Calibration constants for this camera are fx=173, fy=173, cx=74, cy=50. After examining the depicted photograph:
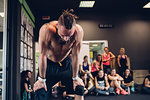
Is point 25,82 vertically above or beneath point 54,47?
beneath

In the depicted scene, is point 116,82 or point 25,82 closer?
point 25,82

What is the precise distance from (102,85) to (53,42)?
282 cm

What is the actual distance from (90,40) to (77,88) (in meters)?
4.05

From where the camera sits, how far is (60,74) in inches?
69.7

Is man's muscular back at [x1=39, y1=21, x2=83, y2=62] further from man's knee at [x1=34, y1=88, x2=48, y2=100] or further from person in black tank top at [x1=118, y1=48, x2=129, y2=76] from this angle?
person in black tank top at [x1=118, y1=48, x2=129, y2=76]

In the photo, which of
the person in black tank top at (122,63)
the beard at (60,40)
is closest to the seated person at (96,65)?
the person in black tank top at (122,63)

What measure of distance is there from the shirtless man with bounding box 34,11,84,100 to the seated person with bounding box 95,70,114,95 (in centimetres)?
248

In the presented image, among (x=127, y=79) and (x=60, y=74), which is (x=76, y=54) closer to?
(x=60, y=74)

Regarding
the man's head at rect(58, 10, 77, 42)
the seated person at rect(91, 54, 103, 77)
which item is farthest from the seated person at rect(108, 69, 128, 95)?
the man's head at rect(58, 10, 77, 42)

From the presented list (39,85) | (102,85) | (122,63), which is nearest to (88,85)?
(102,85)

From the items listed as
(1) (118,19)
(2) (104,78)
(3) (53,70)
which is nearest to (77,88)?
(3) (53,70)

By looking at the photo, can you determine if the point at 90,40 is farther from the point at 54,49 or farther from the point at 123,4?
the point at 54,49

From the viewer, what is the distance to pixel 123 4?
5.42m

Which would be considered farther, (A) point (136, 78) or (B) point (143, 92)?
(A) point (136, 78)
